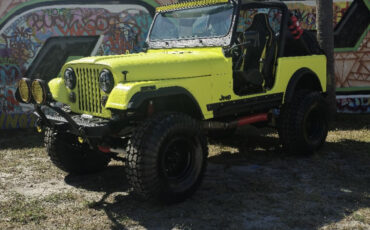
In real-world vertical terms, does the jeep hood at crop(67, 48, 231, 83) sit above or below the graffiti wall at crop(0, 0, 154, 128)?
below

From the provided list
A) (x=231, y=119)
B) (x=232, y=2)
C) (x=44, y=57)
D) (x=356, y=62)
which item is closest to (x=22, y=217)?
(x=231, y=119)

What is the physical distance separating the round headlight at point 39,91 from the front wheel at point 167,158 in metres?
0.96

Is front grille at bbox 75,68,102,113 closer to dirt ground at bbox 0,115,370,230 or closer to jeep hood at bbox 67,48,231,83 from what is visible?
jeep hood at bbox 67,48,231,83

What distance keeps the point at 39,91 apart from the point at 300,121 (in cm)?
342

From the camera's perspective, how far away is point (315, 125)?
19.9 feet

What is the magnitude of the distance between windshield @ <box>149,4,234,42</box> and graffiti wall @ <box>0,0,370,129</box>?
2.80 metres

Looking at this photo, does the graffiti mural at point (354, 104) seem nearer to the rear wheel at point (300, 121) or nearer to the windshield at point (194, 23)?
the rear wheel at point (300, 121)

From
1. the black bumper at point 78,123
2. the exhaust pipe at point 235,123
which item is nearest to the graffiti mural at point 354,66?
the exhaust pipe at point 235,123

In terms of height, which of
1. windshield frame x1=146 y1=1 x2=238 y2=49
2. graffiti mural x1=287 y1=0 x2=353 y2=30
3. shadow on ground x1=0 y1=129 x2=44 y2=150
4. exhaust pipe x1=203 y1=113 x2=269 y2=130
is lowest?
shadow on ground x1=0 y1=129 x2=44 y2=150

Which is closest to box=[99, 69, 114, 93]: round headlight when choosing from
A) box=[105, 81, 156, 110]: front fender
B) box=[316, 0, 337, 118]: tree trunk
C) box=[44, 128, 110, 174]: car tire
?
box=[105, 81, 156, 110]: front fender

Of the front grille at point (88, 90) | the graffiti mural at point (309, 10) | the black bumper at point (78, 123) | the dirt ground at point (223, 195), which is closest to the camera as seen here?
the dirt ground at point (223, 195)

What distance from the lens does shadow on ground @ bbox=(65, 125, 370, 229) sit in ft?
12.1

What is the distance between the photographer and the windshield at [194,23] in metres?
4.98

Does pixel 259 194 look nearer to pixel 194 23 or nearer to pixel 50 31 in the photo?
pixel 194 23
